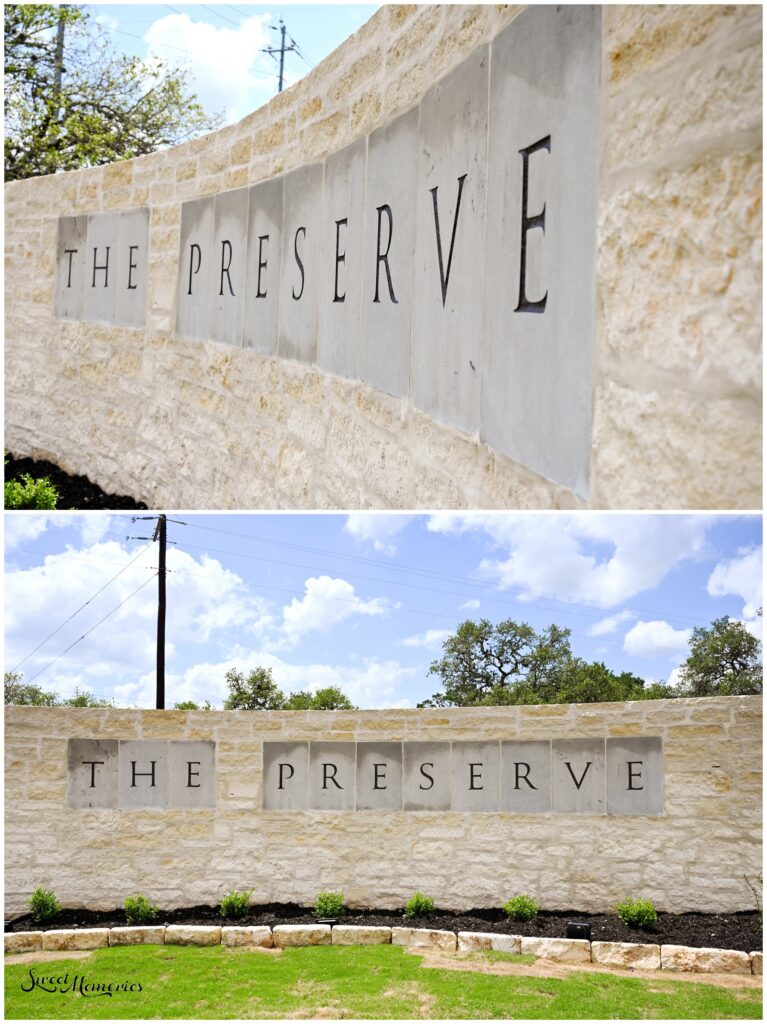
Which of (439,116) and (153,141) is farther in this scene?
(153,141)

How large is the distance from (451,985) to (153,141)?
1705 centimetres

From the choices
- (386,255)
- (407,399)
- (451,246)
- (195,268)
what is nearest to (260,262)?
(195,268)

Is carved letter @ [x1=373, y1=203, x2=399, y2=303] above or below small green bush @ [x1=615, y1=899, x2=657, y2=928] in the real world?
above

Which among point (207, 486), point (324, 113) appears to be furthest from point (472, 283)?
point (207, 486)

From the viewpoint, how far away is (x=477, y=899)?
7.30m

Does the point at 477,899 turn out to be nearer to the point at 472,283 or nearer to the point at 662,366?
the point at 472,283

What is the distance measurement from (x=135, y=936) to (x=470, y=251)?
6.16 metres

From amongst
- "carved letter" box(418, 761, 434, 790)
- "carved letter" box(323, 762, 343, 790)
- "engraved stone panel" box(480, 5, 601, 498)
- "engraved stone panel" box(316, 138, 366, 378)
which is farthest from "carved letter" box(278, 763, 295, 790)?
"engraved stone panel" box(480, 5, 601, 498)

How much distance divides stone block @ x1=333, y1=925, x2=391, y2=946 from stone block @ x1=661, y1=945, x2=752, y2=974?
191 cm

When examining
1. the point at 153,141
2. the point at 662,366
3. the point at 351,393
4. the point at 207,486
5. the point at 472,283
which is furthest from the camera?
the point at 153,141

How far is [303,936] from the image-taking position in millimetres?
7012

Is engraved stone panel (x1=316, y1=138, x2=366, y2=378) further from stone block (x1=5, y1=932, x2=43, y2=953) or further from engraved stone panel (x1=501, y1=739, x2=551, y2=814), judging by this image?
stone block (x1=5, y1=932, x2=43, y2=953)

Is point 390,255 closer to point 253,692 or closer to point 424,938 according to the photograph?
point 424,938

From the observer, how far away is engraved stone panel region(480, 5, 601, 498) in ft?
6.59
